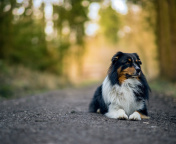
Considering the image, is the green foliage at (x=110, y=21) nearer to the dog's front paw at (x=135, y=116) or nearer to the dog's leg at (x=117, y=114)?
the dog's leg at (x=117, y=114)

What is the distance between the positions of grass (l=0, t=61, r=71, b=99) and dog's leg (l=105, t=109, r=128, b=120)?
754 cm

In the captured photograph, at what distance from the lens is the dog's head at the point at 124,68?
6164mm

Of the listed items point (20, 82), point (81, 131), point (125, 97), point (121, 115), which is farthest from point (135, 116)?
point (20, 82)

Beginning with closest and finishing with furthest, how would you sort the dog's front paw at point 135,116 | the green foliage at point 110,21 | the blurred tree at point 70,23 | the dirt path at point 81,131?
the dirt path at point 81,131 → the dog's front paw at point 135,116 → the blurred tree at point 70,23 → the green foliage at point 110,21

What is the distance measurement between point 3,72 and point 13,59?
4613mm

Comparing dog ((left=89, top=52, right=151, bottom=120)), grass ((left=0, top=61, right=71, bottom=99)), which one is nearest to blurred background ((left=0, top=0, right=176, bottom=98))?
grass ((left=0, top=61, right=71, bottom=99))

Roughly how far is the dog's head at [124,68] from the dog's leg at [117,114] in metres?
0.75

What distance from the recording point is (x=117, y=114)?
6180 millimetres

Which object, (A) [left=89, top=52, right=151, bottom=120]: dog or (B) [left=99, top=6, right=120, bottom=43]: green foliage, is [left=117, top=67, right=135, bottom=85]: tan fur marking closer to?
(A) [left=89, top=52, right=151, bottom=120]: dog

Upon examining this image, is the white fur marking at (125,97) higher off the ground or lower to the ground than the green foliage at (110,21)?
lower

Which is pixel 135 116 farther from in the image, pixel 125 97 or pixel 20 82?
pixel 20 82

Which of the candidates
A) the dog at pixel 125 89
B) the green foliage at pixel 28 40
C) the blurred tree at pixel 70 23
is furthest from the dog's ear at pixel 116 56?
the blurred tree at pixel 70 23

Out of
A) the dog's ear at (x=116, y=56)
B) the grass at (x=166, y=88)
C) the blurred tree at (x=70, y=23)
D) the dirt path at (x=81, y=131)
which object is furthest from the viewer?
the blurred tree at (x=70, y=23)

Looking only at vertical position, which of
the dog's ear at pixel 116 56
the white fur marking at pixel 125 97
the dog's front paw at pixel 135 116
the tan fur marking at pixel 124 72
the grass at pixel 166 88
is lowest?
the grass at pixel 166 88
